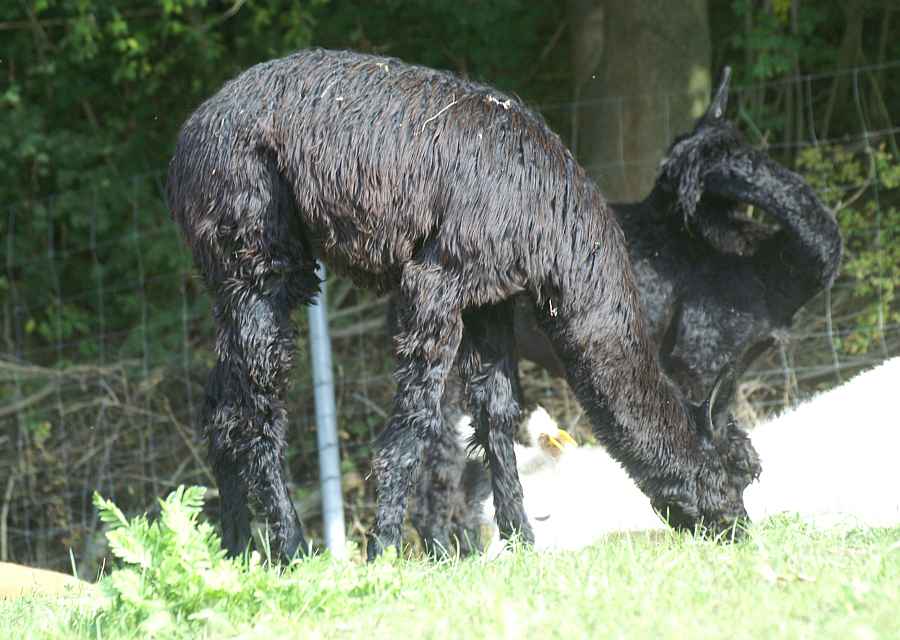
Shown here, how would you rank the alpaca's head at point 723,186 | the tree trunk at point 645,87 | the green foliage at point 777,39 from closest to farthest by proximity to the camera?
the alpaca's head at point 723,186
the tree trunk at point 645,87
the green foliage at point 777,39

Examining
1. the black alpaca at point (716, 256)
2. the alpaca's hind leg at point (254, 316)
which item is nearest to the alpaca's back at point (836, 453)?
the black alpaca at point (716, 256)

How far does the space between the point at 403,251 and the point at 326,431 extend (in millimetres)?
2792

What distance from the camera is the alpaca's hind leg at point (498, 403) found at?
15.5ft

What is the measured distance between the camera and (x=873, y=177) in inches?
319

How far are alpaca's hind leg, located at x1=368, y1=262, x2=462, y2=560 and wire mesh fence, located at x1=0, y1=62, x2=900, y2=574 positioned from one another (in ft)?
12.8

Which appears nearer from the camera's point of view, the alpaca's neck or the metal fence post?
the alpaca's neck

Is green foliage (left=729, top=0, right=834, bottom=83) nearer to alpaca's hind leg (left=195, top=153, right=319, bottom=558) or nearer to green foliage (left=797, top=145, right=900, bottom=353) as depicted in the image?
green foliage (left=797, top=145, right=900, bottom=353)

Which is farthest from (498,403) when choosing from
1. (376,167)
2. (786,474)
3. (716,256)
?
(716,256)

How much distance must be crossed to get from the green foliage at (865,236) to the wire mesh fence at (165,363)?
0.6 inches

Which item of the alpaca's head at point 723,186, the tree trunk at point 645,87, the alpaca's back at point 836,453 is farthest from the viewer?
the tree trunk at point 645,87

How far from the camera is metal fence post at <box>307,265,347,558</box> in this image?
680 centimetres

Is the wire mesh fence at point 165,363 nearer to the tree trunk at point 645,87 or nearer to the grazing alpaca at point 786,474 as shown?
the tree trunk at point 645,87

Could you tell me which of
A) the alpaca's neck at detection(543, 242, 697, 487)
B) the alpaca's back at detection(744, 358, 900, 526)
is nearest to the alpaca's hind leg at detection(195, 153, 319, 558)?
the alpaca's neck at detection(543, 242, 697, 487)

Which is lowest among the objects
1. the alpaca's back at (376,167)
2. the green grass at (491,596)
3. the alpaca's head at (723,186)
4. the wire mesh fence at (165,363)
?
the wire mesh fence at (165,363)
